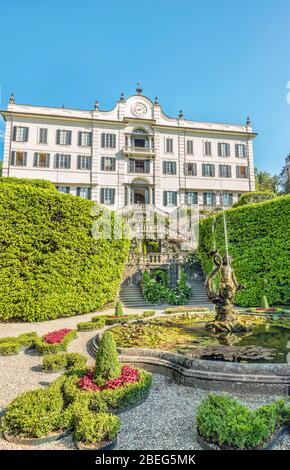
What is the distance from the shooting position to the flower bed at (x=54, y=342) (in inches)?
375

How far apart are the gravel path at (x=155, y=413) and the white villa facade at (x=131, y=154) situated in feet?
84.5

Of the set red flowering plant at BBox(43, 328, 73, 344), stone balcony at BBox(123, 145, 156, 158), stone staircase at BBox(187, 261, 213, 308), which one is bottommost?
red flowering plant at BBox(43, 328, 73, 344)

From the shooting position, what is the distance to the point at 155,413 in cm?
539

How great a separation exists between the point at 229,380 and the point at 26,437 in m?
4.11

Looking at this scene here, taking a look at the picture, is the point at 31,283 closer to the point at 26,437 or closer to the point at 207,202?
the point at 26,437

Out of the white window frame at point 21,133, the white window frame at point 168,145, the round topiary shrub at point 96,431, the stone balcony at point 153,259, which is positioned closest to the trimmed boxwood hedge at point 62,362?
the round topiary shrub at point 96,431

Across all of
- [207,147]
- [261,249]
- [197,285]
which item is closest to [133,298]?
[197,285]

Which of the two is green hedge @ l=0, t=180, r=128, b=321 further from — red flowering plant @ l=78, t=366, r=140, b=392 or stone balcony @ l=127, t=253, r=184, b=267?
red flowering plant @ l=78, t=366, r=140, b=392

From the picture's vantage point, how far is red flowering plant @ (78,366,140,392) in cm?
587

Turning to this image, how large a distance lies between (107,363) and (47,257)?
10.8 m

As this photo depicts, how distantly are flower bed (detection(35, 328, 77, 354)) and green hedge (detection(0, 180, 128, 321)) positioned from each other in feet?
15.2

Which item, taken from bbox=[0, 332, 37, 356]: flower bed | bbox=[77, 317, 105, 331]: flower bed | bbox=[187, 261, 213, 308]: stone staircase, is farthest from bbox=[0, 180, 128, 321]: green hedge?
bbox=[187, 261, 213, 308]: stone staircase

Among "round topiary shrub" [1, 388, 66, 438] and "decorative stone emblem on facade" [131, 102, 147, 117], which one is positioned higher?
"decorative stone emblem on facade" [131, 102, 147, 117]
